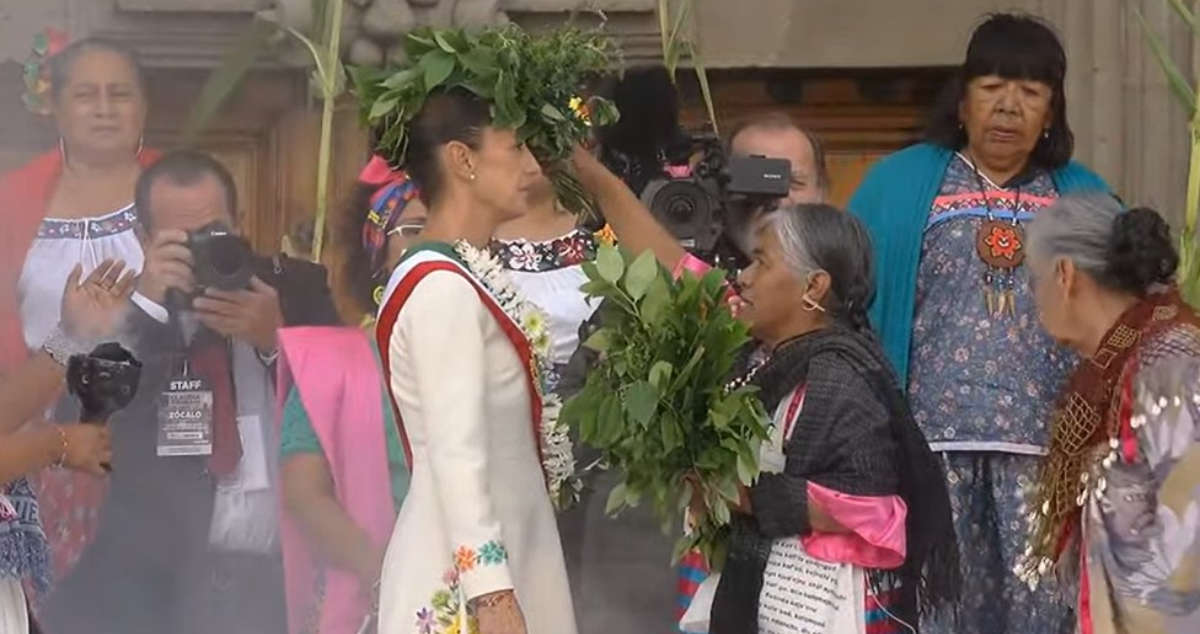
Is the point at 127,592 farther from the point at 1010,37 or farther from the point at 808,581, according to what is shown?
the point at 1010,37

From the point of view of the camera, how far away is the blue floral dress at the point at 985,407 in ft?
18.1

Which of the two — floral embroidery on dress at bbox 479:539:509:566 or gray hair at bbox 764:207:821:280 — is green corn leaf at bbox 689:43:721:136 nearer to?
gray hair at bbox 764:207:821:280

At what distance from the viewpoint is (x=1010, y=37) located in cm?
574

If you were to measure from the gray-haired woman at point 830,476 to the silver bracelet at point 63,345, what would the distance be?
58.2 inches

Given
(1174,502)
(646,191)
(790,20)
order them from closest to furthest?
(1174,502) < (646,191) < (790,20)

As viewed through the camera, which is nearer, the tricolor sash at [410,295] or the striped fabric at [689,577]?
the tricolor sash at [410,295]

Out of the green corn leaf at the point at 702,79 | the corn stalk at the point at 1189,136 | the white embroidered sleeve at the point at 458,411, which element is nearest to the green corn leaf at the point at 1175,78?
the corn stalk at the point at 1189,136

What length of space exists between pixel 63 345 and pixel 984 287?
1.89m

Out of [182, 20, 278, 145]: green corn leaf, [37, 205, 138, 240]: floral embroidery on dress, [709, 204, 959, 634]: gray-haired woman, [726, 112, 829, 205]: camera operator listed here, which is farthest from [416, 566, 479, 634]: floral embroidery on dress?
[182, 20, 278, 145]: green corn leaf

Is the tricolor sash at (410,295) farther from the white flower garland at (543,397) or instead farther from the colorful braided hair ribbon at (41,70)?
the colorful braided hair ribbon at (41,70)

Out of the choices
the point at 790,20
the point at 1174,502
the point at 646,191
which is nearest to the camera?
the point at 1174,502

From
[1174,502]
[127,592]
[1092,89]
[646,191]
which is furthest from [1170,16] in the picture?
[127,592]

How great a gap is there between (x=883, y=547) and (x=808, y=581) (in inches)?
5.7

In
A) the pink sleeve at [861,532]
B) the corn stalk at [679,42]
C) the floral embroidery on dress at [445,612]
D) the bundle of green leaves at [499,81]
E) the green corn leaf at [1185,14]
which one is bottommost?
the floral embroidery on dress at [445,612]
